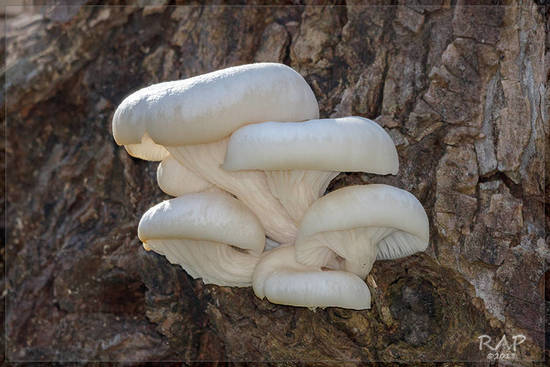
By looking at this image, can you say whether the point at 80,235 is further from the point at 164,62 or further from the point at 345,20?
the point at 345,20

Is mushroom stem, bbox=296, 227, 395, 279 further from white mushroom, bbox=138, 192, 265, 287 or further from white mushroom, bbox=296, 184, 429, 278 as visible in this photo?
A: white mushroom, bbox=138, 192, 265, 287

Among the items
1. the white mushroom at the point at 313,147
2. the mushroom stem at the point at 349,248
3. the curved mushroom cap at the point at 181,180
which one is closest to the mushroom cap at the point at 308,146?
the white mushroom at the point at 313,147

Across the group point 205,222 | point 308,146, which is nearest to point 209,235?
point 205,222

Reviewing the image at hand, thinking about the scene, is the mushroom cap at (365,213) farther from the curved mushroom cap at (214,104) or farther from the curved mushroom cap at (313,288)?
the curved mushroom cap at (214,104)

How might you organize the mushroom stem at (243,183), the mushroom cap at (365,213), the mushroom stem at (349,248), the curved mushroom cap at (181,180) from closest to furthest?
the mushroom cap at (365,213)
the mushroom stem at (349,248)
the mushroom stem at (243,183)
the curved mushroom cap at (181,180)

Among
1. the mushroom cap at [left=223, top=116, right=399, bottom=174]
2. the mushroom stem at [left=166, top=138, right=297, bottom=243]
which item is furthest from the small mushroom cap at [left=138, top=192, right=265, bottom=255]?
the mushroom cap at [left=223, top=116, right=399, bottom=174]

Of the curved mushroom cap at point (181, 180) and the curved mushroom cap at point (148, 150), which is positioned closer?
the curved mushroom cap at point (181, 180)

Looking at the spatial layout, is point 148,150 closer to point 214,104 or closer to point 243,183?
point 243,183
